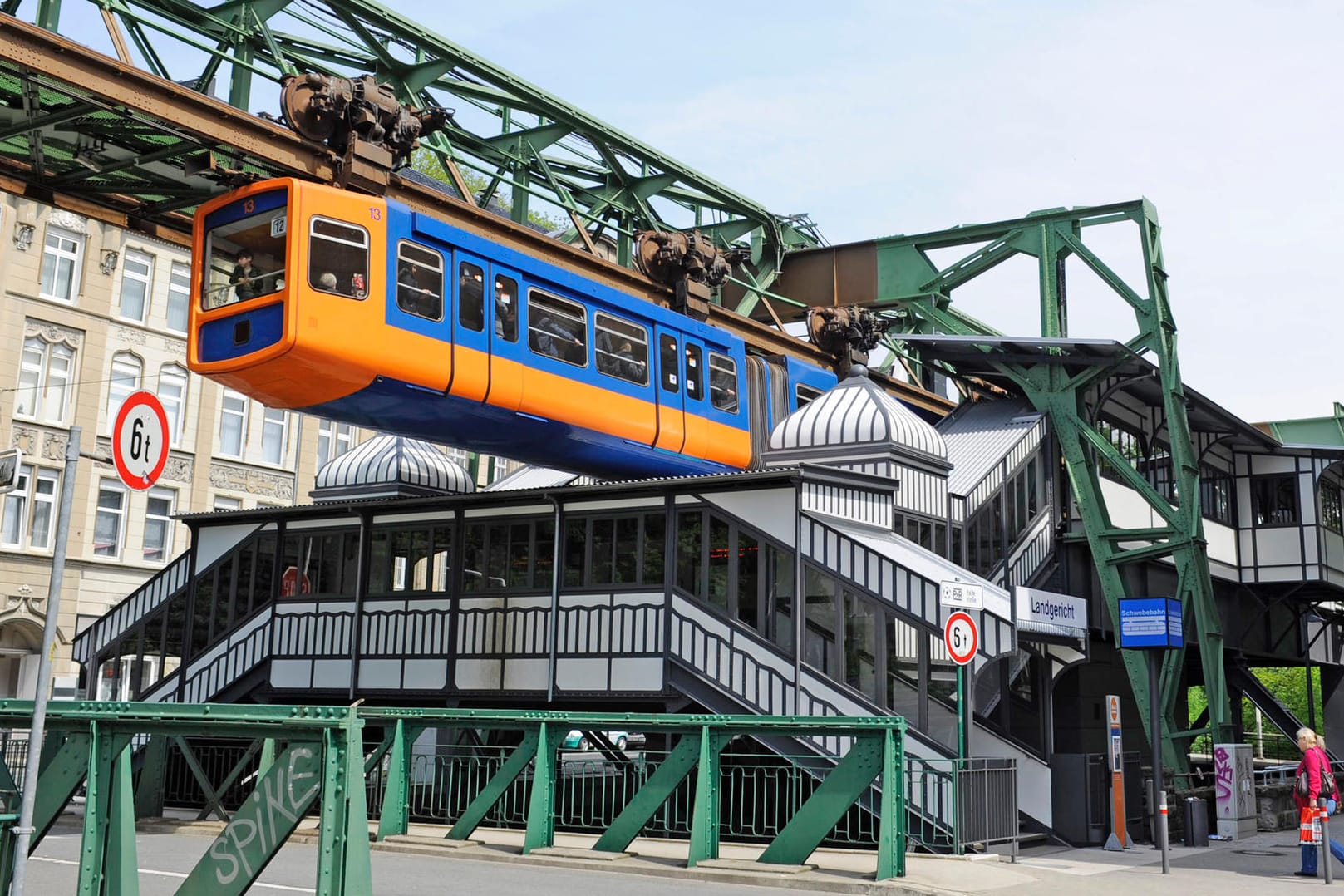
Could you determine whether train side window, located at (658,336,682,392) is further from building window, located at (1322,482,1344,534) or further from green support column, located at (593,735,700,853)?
building window, located at (1322,482,1344,534)

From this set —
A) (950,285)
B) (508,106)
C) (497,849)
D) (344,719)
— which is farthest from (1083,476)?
(344,719)

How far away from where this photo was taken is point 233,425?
43844 millimetres

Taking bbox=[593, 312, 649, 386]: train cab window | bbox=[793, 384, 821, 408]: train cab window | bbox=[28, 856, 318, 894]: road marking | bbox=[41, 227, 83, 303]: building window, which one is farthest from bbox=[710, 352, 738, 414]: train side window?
bbox=[41, 227, 83, 303]: building window

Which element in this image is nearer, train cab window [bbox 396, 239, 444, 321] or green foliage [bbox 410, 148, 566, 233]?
train cab window [bbox 396, 239, 444, 321]

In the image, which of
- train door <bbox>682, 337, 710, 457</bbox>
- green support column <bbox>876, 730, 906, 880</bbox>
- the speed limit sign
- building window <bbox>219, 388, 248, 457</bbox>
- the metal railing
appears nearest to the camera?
the speed limit sign

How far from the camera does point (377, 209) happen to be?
16.3 meters

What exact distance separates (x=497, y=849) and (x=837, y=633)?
541 centimetres

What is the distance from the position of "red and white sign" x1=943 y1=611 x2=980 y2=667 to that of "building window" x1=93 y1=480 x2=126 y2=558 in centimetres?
3114

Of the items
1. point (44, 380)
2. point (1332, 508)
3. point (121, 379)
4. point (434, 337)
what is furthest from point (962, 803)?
point (121, 379)

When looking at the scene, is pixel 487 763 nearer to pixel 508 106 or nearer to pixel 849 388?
pixel 849 388

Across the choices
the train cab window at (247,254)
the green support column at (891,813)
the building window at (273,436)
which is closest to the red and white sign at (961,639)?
the green support column at (891,813)

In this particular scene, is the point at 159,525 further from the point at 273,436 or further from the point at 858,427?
the point at 858,427

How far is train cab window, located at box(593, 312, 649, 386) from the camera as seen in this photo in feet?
65.8

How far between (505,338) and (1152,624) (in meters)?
10.5
